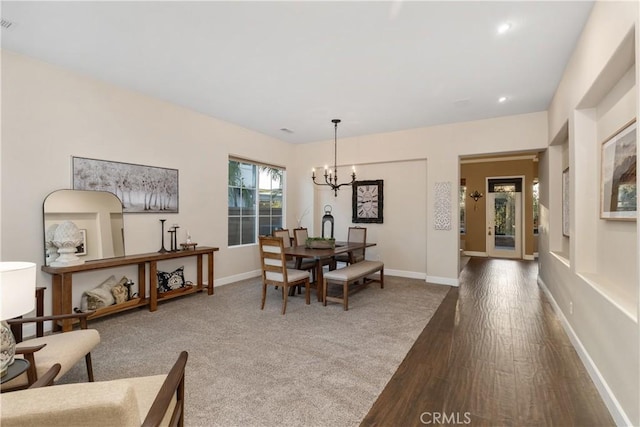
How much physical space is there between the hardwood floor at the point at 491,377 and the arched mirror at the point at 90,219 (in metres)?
3.57

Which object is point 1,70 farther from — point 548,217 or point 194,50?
point 548,217

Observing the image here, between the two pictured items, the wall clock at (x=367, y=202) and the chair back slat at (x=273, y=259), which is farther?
the wall clock at (x=367, y=202)

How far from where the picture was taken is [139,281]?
4156mm

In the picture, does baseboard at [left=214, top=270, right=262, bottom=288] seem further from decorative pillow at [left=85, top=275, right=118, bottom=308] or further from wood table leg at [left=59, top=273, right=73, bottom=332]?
wood table leg at [left=59, top=273, right=73, bottom=332]

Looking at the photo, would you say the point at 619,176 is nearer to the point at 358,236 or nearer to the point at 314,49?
the point at 314,49

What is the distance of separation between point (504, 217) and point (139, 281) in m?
9.35

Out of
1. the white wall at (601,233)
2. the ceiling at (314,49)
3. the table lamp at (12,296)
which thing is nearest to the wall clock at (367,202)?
the ceiling at (314,49)

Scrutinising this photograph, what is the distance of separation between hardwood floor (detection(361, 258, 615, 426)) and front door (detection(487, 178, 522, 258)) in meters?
5.52

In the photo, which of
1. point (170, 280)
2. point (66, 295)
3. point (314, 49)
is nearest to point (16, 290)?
point (66, 295)

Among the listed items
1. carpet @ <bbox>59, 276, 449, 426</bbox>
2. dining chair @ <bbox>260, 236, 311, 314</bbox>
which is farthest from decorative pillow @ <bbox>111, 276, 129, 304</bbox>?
dining chair @ <bbox>260, 236, 311, 314</bbox>

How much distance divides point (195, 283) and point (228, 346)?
2321 millimetres

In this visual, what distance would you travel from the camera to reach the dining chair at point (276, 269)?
3.97 m

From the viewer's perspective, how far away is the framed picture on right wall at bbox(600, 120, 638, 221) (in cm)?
205

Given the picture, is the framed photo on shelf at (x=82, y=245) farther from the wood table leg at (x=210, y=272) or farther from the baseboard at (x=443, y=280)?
the baseboard at (x=443, y=280)
